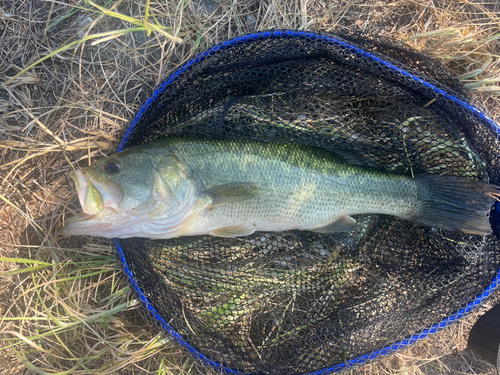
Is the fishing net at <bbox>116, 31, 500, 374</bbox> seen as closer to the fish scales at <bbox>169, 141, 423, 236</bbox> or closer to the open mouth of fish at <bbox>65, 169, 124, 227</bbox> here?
the fish scales at <bbox>169, 141, 423, 236</bbox>

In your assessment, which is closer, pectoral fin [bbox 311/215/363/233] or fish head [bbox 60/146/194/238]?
fish head [bbox 60/146/194/238]

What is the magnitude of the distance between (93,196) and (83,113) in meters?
1.06

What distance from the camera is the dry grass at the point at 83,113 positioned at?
2.48 metres

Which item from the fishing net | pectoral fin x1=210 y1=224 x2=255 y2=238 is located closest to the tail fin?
the fishing net

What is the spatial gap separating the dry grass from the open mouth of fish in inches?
28.4

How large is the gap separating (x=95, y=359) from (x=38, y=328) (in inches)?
20.3

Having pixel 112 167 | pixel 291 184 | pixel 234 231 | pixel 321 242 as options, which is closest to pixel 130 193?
pixel 112 167

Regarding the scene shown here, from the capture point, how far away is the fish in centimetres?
194

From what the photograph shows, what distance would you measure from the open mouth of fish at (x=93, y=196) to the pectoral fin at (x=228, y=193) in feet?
1.87

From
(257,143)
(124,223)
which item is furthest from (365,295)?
(124,223)

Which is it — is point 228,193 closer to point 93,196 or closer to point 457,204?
point 93,196

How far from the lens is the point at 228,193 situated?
80.4 inches

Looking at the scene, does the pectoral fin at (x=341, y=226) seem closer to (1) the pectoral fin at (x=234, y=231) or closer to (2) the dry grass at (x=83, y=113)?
(1) the pectoral fin at (x=234, y=231)

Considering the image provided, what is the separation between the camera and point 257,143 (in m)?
2.14
